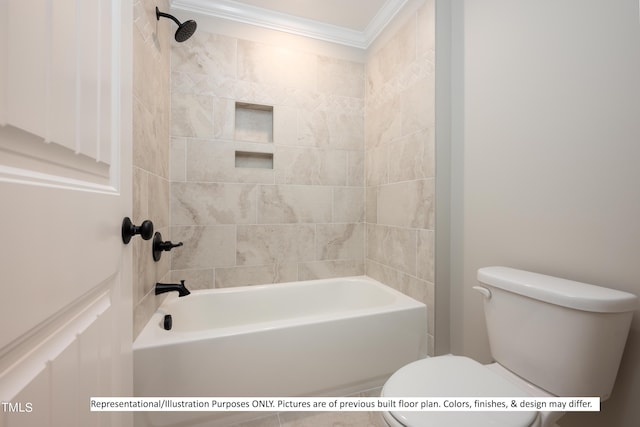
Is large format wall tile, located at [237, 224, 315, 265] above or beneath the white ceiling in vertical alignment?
beneath

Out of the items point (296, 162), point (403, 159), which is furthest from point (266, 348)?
point (403, 159)

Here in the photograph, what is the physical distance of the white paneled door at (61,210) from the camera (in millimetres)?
300

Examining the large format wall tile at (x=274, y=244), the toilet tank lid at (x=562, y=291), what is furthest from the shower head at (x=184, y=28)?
the toilet tank lid at (x=562, y=291)

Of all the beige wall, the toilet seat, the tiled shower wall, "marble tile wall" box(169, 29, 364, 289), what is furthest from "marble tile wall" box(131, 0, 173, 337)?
the beige wall

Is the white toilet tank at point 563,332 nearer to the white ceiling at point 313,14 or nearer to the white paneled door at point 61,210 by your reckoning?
the white paneled door at point 61,210

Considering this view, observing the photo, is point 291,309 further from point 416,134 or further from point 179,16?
point 179,16

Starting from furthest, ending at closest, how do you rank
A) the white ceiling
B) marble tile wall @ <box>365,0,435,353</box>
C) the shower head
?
the white ceiling → marble tile wall @ <box>365,0,435,353</box> → the shower head

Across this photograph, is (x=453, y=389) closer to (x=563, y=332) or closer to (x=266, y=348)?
(x=563, y=332)

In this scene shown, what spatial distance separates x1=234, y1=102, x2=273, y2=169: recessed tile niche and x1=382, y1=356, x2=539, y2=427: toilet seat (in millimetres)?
1581

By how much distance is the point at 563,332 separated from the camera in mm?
851

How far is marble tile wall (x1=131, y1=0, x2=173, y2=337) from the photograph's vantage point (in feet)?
3.75

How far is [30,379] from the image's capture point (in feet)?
1.06

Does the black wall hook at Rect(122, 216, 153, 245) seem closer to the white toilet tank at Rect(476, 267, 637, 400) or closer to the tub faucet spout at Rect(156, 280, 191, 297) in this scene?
the tub faucet spout at Rect(156, 280, 191, 297)

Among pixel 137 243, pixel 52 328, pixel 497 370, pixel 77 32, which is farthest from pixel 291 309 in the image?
pixel 77 32
